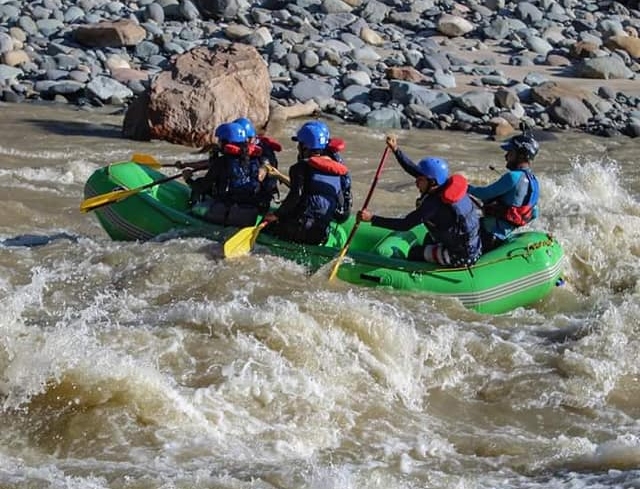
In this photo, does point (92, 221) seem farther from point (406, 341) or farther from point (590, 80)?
point (590, 80)

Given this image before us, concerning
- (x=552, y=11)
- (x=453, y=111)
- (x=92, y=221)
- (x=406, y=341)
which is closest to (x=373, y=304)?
(x=406, y=341)

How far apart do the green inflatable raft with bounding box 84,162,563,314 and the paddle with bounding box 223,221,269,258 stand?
123mm

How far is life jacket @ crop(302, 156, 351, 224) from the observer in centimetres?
854

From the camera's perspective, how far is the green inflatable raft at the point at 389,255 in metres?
8.40

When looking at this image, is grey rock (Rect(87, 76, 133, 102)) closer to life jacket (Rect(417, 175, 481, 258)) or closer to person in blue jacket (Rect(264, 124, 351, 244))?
person in blue jacket (Rect(264, 124, 351, 244))

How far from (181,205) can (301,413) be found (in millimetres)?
3579

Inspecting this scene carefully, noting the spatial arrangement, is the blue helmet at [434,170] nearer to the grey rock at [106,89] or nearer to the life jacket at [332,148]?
the life jacket at [332,148]

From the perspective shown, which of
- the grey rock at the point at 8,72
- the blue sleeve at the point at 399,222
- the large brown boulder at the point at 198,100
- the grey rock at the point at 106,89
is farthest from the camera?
the grey rock at the point at 8,72

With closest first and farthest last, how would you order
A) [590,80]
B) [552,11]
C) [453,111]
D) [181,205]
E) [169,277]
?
1. [169,277]
2. [181,205]
3. [453,111]
4. [590,80]
5. [552,11]

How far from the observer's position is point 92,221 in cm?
1054

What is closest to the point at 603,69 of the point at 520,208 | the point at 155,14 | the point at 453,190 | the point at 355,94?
the point at 355,94

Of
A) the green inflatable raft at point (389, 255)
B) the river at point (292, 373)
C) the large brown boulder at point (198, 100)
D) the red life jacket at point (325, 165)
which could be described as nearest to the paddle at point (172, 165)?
the green inflatable raft at point (389, 255)

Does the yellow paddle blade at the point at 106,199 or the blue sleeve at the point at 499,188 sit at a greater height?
the blue sleeve at the point at 499,188

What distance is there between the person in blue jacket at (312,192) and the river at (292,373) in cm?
32
